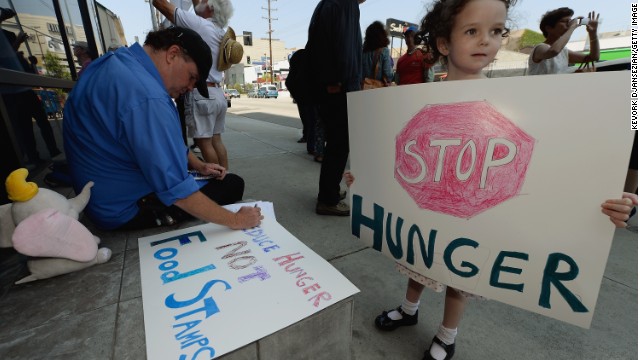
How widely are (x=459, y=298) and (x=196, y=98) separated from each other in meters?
2.48

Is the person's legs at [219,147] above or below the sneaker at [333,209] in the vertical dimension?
above

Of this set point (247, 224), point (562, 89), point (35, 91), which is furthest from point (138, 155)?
point (35, 91)

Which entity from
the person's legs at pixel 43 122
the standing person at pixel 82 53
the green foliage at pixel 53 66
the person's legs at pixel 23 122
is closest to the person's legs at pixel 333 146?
the person's legs at pixel 23 122

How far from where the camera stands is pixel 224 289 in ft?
3.30

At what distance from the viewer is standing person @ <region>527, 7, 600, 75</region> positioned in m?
2.42

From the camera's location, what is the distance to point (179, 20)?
2.43m

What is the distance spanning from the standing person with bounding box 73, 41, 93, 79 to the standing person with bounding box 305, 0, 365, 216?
2.87 meters

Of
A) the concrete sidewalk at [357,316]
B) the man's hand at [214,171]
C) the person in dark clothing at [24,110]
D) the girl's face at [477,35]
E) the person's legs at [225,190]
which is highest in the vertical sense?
the girl's face at [477,35]

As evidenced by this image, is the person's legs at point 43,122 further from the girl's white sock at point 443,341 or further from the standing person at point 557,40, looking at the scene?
the standing person at point 557,40

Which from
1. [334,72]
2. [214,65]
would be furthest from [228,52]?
[334,72]

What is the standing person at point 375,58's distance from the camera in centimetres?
359

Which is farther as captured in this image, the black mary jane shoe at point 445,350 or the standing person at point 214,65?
the standing person at point 214,65

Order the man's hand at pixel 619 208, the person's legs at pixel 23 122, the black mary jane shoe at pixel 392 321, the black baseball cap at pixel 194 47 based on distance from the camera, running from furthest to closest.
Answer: the person's legs at pixel 23 122 < the black baseball cap at pixel 194 47 < the black mary jane shoe at pixel 392 321 < the man's hand at pixel 619 208

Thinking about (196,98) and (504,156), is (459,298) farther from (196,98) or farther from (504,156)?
(196,98)
